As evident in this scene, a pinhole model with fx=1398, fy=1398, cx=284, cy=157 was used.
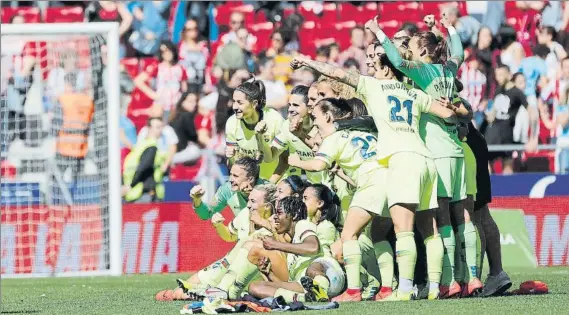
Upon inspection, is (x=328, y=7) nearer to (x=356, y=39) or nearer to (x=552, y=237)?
(x=356, y=39)

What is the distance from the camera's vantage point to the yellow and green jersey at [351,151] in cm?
1148

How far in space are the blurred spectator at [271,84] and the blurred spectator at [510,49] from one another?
11.1 feet

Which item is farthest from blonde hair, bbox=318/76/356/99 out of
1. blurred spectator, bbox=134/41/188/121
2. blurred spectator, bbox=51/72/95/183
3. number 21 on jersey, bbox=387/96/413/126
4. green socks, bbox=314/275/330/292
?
blurred spectator, bbox=134/41/188/121

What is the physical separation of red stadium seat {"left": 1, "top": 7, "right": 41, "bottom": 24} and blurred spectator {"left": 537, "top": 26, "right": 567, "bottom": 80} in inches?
309

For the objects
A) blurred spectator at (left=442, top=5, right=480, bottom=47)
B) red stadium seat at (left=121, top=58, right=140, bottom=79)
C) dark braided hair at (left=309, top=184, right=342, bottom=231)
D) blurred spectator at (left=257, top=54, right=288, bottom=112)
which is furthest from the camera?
red stadium seat at (left=121, top=58, right=140, bottom=79)

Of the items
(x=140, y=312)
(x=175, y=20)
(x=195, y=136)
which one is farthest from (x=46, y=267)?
(x=140, y=312)

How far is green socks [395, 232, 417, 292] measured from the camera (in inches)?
437

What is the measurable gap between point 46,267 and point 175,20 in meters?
5.62

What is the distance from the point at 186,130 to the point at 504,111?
4.66 m

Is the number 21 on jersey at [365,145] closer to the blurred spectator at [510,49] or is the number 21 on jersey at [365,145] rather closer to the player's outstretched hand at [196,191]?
the player's outstretched hand at [196,191]

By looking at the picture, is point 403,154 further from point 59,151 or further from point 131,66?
point 131,66

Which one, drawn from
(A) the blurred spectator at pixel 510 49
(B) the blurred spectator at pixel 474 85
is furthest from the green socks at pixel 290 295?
(A) the blurred spectator at pixel 510 49

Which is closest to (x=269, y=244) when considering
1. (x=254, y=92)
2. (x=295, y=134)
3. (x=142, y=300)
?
(x=142, y=300)

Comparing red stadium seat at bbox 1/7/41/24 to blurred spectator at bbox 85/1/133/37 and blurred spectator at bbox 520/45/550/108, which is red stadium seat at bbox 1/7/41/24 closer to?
blurred spectator at bbox 85/1/133/37
